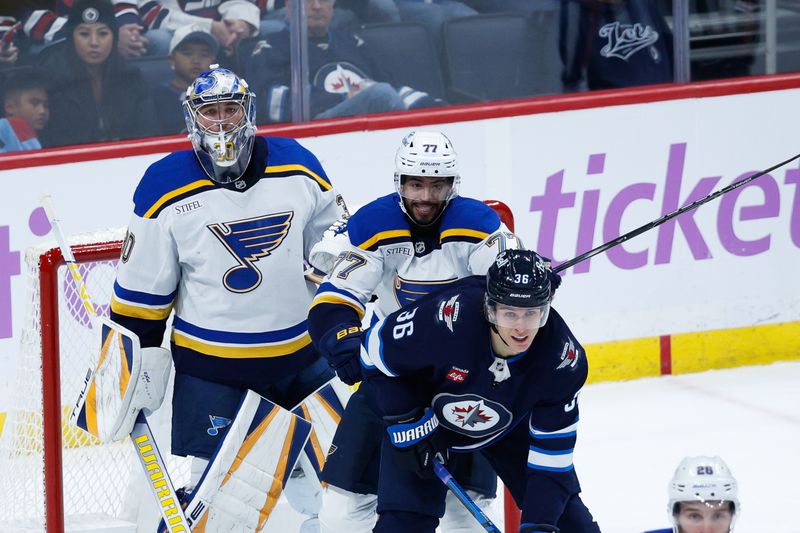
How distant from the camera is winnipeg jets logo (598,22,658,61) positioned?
204 inches

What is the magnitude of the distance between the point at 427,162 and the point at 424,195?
67 mm

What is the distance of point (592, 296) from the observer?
512 centimetres

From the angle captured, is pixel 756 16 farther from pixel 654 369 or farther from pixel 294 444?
pixel 294 444

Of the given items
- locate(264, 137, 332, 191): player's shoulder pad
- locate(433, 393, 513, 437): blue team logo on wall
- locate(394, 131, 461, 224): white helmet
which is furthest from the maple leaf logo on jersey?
locate(264, 137, 332, 191): player's shoulder pad

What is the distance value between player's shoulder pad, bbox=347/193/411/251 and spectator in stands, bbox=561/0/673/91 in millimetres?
2293

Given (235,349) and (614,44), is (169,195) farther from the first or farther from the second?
(614,44)

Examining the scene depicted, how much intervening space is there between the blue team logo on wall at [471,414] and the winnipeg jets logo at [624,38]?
267 centimetres

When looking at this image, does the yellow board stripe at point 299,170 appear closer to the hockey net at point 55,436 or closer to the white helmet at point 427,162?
the white helmet at point 427,162

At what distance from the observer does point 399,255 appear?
296 centimetres

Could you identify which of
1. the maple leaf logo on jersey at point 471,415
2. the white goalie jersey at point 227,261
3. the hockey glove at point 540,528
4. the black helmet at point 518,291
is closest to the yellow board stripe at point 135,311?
the white goalie jersey at point 227,261

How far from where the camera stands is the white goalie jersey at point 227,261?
10.2 ft

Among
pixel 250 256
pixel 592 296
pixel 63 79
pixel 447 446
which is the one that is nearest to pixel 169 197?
pixel 250 256

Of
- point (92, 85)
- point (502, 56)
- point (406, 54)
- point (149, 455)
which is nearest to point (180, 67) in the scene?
point (92, 85)

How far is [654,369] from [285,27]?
71.3 inches
